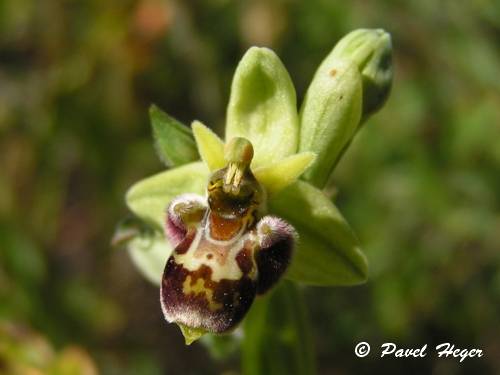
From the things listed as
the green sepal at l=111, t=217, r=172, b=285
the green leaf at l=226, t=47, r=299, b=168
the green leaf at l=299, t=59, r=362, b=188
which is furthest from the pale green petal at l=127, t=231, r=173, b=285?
the green leaf at l=299, t=59, r=362, b=188

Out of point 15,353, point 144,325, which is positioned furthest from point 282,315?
point 144,325

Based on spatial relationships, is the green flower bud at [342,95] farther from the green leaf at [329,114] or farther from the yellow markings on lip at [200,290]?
the yellow markings on lip at [200,290]

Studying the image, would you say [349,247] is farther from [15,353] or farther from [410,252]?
[410,252]

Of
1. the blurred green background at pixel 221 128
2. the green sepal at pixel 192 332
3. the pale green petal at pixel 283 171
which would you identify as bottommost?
the blurred green background at pixel 221 128

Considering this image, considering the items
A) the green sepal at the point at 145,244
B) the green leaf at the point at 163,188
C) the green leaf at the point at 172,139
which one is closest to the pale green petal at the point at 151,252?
the green sepal at the point at 145,244

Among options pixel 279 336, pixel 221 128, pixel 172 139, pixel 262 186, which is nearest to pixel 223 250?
pixel 262 186

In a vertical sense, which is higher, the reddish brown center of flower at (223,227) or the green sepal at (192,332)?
the reddish brown center of flower at (223,227)
